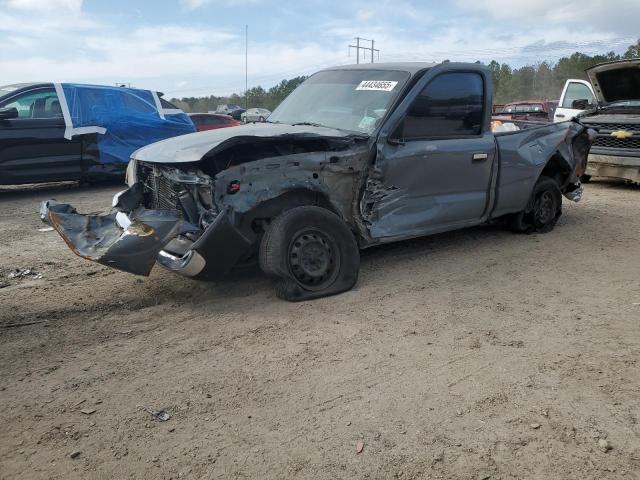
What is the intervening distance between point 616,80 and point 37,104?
9.83 metres

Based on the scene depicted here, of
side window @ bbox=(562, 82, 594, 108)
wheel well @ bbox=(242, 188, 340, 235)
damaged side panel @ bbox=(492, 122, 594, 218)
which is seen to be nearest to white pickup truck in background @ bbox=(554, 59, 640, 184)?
side window @ bbox=(562, 82, 594, 108)

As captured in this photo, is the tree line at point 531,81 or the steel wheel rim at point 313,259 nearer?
the steel wheel rim at point 313,259

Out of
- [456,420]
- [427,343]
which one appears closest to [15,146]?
[427,343]

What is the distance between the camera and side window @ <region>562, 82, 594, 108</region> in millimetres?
12195

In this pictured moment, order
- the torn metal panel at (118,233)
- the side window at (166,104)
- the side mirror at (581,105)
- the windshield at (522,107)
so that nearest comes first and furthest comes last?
the torn metal panel at (118,233), the side window at (166,104), the side mirror at (581,105), the windshield at (522,107)

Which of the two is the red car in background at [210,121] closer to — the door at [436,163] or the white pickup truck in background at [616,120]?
the white pickup truck in background at [616,120]

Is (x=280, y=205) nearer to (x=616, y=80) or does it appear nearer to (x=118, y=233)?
(x=118, y=233)

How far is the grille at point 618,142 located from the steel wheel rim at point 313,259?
711 cm

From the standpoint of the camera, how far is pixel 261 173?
4.05m

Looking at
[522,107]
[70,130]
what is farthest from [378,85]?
[522,107]

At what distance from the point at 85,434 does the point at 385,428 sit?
146 cm

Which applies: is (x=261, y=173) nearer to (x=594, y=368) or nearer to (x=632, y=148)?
(x=594, y=368)

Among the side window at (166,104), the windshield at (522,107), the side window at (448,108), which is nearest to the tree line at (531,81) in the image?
the windshield at (522,107)

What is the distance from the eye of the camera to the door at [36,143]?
843cm
